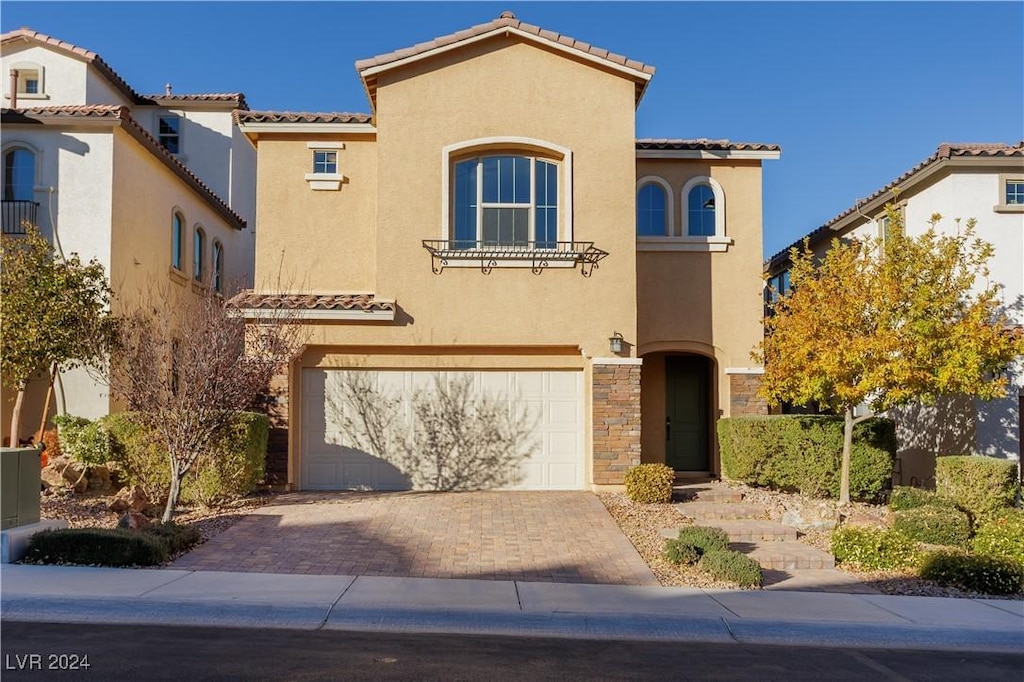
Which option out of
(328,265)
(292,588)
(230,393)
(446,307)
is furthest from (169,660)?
(328,265)

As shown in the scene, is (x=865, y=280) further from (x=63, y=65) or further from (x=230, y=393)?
(x=63, y=65)

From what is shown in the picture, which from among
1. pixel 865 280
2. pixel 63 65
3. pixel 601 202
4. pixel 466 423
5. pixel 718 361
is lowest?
pixel 466 423

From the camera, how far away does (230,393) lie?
12.5 m

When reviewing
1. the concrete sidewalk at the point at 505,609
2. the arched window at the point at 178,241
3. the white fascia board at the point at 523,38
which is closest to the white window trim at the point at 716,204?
the white fascia board at the point at 523,38

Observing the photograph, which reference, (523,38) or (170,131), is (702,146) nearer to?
(523,38)

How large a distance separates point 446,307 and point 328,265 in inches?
106

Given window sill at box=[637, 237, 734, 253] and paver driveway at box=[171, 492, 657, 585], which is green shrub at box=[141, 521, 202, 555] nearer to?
paver driveway at box=[171, 492, 657, 585]

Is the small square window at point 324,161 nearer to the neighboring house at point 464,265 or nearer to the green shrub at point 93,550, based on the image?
the neighboring house at point 464,265

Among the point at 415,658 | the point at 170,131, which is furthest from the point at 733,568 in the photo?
the point at 170,131

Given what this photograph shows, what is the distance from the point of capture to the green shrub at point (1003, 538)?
431 inches

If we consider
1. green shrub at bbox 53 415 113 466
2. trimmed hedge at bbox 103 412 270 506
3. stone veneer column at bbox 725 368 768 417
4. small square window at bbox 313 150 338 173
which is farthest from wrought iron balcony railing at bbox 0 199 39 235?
stone veneer column at bbox 725 368 768 417

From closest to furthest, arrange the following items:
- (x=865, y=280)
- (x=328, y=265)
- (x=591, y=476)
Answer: (x=865, y=280) → (x=591, y=476) → (x=328, y=265)

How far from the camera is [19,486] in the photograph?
1020 centimetres

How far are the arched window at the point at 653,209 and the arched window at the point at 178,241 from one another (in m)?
11.3
